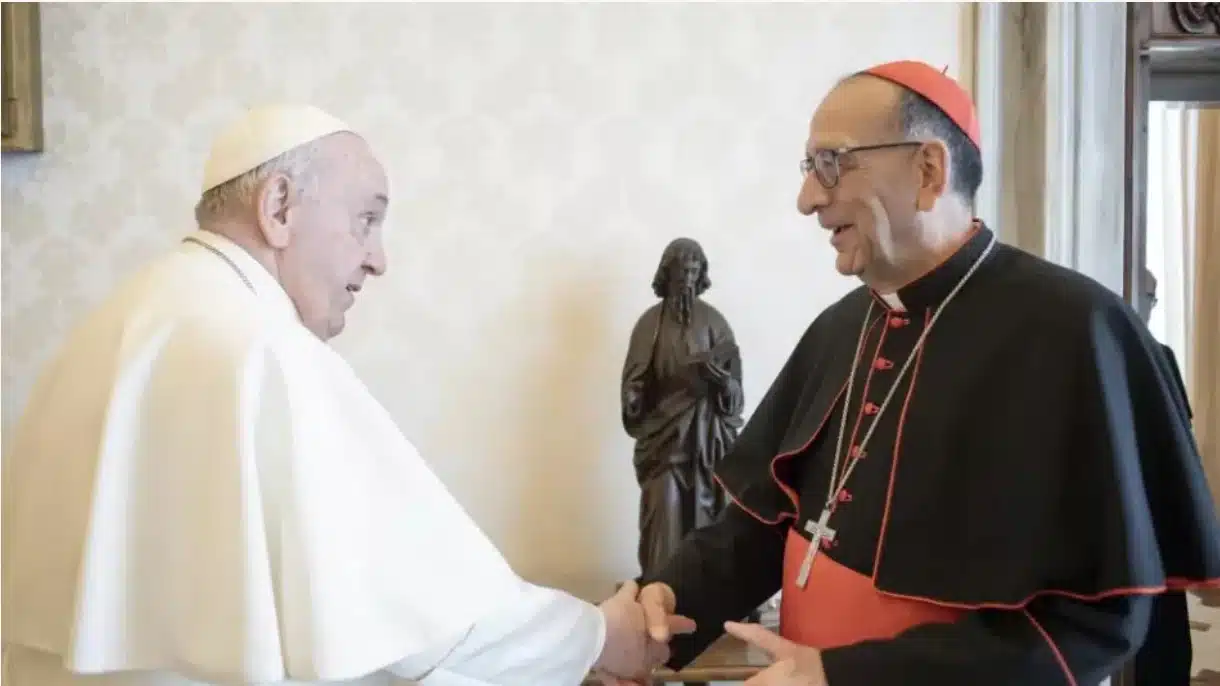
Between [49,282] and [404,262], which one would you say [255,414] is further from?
[49,282]

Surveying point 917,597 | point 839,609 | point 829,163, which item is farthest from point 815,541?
point 829,163

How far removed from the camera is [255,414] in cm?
165

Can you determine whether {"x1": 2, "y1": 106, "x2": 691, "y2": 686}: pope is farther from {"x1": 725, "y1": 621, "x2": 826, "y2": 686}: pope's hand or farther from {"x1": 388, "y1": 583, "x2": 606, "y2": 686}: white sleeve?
{"x1": 725, "y1": 621, "x2": 826, "y2": 686}: pope's hand

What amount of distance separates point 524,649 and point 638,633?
374mm

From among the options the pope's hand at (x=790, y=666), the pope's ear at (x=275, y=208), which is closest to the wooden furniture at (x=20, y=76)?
the pope's ear at (x=275, y=208)

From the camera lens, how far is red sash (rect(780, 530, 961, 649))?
1850mm

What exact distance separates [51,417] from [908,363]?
1.49 metres

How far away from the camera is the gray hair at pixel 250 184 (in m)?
1.88

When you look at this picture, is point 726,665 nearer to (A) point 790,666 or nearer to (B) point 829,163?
(A) point 790,666

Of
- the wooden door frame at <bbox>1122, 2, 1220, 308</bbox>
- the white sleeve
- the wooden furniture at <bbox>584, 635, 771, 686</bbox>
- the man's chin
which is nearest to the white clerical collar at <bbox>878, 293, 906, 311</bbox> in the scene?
the man's chin

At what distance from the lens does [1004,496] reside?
1.75m

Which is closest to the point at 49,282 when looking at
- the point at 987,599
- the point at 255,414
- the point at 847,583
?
the point at 255,414

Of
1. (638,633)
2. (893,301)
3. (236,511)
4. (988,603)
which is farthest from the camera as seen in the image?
(638,633)

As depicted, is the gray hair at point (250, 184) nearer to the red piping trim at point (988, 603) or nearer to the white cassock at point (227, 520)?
the white cassock at point (227, 520)
